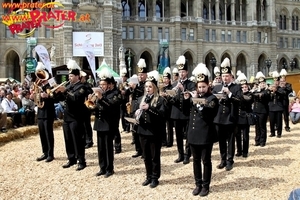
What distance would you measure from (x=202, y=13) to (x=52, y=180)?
162 ft

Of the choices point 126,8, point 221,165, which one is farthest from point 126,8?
point 221,165

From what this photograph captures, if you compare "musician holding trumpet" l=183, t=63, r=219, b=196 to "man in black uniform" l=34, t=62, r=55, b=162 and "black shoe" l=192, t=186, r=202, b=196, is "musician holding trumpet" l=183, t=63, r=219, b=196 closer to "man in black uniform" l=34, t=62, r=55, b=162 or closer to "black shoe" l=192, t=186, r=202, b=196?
"black shoe" l=192, t=186, r=202, b=196

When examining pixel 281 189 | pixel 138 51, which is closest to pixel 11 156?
pixel 281 189

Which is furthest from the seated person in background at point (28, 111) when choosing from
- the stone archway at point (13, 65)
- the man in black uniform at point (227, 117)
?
the stone archway at point (13, 65)

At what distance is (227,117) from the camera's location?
28.3ft

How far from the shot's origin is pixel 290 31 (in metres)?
61.8

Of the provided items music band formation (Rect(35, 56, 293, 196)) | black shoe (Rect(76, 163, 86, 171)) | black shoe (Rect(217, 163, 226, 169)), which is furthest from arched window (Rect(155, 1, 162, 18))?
black shoe (Rect(76, 163, 86, 171))

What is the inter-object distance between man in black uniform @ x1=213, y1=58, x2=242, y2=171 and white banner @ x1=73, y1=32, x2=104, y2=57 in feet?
112

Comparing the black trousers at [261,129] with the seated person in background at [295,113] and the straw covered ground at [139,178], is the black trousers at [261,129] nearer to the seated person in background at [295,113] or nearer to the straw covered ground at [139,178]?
the straw covered ground at [139,178]

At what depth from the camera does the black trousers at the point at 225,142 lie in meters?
8.73

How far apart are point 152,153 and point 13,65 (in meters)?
44.2

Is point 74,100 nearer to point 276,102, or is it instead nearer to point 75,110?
point 75,110

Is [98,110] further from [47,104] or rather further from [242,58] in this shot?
[242,58]

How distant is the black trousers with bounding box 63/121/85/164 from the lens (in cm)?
870
